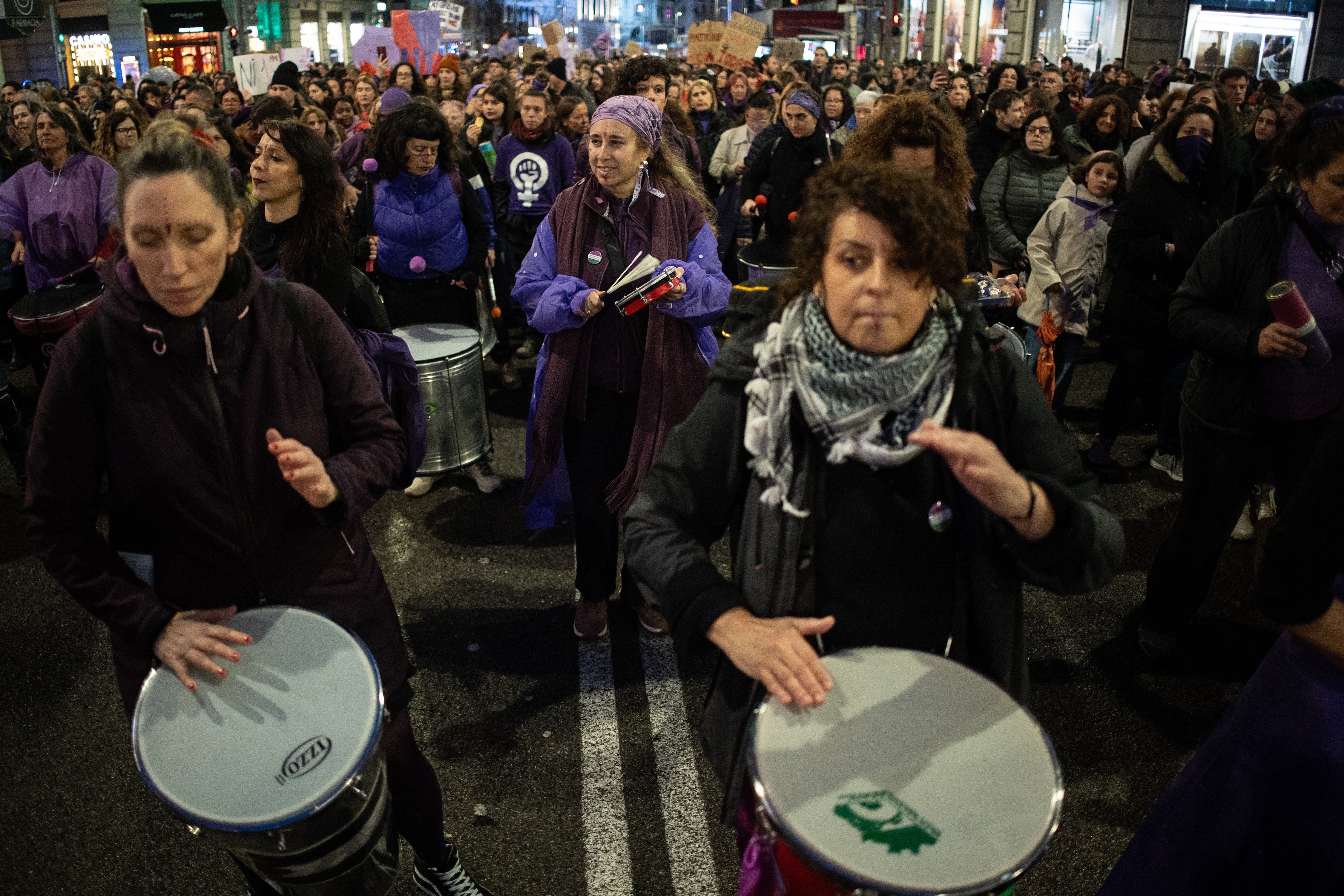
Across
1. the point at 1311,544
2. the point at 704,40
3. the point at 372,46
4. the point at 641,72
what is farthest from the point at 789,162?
the point at 372,46

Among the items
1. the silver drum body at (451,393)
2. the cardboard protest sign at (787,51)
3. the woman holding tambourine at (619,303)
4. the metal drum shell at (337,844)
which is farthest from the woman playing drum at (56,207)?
the cardboard protest sign at (787,51)

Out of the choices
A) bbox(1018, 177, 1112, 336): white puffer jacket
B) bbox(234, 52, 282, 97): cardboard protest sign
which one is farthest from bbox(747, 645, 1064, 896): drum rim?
bbox(234, 52, 282, 97): cardboard protest sign

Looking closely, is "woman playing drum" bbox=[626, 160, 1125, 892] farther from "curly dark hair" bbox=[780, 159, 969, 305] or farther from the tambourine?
the tambourine

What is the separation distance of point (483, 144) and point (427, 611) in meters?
5.67

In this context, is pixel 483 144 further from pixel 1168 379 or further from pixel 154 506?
pixel 154 506

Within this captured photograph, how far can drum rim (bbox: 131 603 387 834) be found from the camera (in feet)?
5.47

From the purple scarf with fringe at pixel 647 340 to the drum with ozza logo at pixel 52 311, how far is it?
98.9 inches

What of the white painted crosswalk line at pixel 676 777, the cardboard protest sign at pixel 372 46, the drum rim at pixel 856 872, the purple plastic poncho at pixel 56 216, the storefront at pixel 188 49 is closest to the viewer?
the drum rim at pixel 856 872

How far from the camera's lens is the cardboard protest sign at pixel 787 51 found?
22.6m

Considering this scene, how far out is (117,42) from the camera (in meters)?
39.0

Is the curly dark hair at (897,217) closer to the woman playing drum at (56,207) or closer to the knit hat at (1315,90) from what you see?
the woman playing drum at (56,207)

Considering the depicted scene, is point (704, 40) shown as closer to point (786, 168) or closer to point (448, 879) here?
point (786, 168)

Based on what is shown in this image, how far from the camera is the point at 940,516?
1666mm

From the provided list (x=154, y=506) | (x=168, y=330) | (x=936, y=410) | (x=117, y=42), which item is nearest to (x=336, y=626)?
(x=154, y=506)
